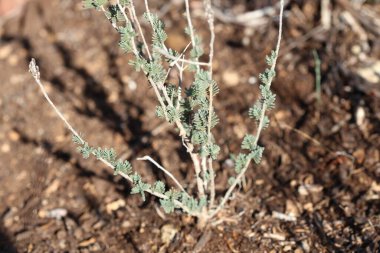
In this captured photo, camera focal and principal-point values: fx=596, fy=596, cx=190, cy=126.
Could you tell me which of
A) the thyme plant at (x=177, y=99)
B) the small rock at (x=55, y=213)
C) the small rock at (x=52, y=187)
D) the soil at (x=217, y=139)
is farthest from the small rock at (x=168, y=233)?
the small rock at (x=52, y=187)

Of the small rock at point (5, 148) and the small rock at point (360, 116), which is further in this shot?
the small rock at point (5, 148)

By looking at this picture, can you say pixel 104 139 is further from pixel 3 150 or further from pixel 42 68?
pixel 42 68

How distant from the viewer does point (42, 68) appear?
3.19m

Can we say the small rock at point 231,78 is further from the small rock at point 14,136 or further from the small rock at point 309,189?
the small rock at point 14,136

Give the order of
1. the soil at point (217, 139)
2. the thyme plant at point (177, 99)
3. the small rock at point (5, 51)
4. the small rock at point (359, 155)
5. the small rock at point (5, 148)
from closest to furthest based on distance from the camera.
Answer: the thyme plant at point (177, 99) < the soil at point (217, 139) < the small rock at point (359, 155) < the small rock at point (5, 148) < the small rock at point (5, 51)

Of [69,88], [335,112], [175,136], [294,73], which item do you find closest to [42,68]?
[69,88]

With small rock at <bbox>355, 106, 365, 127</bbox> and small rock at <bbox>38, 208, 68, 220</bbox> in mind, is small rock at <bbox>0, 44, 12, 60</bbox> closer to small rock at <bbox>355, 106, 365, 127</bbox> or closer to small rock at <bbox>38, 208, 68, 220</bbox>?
small rock at <bbox>38, 208, 68, 220</bbox>

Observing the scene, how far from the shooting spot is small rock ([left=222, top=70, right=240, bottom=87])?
283 centimetres

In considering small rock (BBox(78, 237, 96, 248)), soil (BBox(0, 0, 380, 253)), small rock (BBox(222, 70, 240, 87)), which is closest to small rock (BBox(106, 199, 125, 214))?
soil (BBox(0, 0, 380, 253))

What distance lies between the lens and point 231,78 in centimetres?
285

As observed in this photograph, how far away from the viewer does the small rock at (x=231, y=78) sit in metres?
2.83

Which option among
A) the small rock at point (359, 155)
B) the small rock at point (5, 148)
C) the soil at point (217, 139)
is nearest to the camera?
the soil at point (217, 139)

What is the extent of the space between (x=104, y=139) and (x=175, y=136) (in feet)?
1.11

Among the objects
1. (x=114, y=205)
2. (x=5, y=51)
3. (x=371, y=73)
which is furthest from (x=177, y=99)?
(x=5, y=51)
